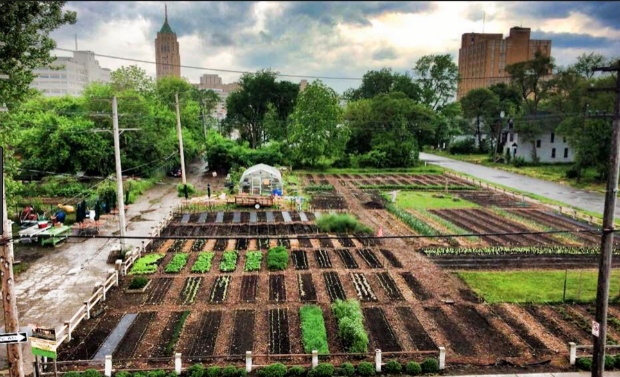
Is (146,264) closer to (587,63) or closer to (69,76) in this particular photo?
(587,63)

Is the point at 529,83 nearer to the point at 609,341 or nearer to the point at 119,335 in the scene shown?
the point at 609,341

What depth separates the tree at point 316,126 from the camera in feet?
179

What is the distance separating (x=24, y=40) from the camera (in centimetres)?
1880

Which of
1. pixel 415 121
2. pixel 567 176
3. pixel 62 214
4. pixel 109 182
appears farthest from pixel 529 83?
pixel 62 214

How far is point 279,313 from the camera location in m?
15.4

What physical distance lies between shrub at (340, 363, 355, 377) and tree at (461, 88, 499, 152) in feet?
244

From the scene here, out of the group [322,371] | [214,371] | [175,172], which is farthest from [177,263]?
[175,172]

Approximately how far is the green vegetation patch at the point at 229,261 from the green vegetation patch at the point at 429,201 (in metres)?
17.1

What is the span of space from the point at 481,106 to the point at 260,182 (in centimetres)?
5714

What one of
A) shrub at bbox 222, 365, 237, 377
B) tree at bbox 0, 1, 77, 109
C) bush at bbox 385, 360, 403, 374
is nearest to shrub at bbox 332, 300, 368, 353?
bush at bbox 385, 360, 403, 374

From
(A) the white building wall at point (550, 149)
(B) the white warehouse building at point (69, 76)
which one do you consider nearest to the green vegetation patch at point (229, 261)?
(A) the white building wall at point (550, 149)

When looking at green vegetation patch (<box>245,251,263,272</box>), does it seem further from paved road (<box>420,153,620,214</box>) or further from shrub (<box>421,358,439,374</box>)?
paved road (<box>420,153,620,214</box>)

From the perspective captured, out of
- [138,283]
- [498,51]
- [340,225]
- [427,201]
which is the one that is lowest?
[138,283]

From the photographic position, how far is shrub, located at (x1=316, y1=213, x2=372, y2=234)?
88.2 ft
